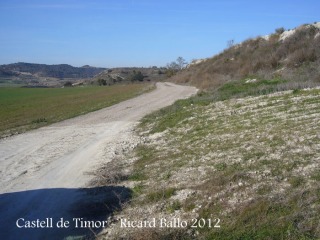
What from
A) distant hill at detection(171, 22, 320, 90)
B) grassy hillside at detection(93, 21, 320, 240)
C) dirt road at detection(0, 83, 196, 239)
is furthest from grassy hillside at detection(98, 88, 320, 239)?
distant hill at detection(171, 22, 320, 90)

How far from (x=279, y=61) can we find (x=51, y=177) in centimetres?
3263

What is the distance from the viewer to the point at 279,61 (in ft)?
131

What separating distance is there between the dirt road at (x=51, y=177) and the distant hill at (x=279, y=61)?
10.8 meters

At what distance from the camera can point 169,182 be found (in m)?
10.4

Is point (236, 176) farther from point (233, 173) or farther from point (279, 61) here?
point (279, 61)

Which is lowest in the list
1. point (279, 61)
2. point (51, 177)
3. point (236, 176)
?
point (51, 177)

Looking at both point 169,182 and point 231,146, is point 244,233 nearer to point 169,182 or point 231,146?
point 169,182

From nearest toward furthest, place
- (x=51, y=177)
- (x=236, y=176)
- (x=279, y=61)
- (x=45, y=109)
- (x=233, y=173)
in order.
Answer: (x=236, y=176), (x=233, y=173), (x=51, y=177), (x=279, y=61), (x=45, y=109)

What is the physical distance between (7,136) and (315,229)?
1911 cm

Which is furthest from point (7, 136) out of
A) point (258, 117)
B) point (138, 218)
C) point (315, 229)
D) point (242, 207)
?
point (315, 229)

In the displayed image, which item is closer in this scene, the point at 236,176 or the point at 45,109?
the point at 236,176

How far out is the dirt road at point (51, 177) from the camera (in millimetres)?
8688

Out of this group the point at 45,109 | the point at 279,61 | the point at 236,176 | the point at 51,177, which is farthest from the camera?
the point at 45,109

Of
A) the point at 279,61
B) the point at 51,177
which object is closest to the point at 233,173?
the point at 51,177
